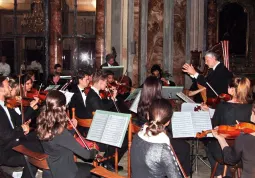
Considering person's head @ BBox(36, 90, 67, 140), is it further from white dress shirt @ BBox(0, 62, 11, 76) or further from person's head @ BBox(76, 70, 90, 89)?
white dress shirt @ BBox(0, 62, 11, 76)

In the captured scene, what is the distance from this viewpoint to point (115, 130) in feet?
15.5

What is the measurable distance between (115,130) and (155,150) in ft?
4.68

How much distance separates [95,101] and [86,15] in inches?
308

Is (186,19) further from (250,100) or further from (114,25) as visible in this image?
(250,100)

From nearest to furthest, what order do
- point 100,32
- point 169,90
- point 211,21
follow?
point 169,90, point 100,32, point 211,21

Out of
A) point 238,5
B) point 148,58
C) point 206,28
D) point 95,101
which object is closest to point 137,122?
point 95,101

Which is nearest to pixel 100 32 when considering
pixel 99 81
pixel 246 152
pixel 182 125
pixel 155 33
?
pixel 155 33

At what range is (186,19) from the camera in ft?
39.0

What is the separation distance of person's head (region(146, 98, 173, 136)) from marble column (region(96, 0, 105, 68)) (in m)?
9.30

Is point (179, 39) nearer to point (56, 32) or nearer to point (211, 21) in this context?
point (211, 21)

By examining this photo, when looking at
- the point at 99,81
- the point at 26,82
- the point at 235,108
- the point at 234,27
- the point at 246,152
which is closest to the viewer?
the point at 246,152

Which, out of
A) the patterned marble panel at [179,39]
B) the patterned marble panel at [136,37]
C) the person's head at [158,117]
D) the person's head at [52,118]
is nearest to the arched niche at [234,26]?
the patterned marble panel at [179,39]

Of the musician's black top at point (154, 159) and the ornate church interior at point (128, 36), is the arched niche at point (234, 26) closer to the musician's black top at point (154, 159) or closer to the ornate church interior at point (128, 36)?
the ornate church interior at point (128, 36)

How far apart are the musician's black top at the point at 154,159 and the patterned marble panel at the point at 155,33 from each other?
826 centimetres
